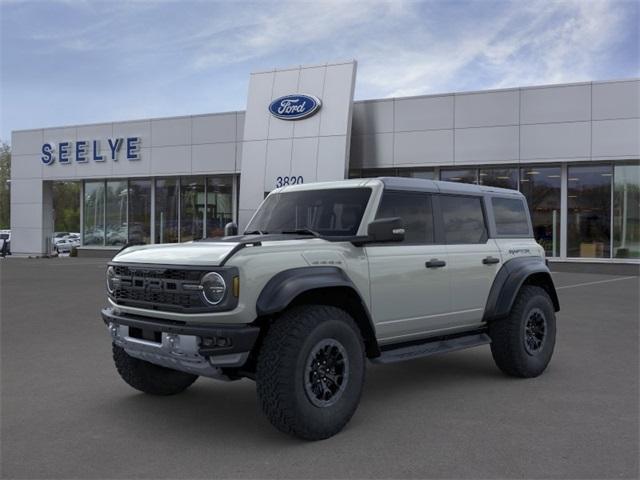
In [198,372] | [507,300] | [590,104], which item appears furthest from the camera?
[590,104]

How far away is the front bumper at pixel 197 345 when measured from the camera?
4.30 metres

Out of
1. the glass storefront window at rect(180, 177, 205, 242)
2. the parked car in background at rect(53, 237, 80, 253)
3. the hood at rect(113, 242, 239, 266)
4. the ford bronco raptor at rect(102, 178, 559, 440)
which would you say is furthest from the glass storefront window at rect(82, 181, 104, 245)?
the hood at rect(113, 242, 239, 266)

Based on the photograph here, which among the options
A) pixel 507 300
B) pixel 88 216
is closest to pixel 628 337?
pixel 507 300

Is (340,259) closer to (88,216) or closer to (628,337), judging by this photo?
(628,337)

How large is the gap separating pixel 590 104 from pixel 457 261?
16.4 meters

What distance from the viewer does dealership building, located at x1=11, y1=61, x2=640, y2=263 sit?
798 inches

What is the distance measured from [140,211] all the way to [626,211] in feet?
66.2

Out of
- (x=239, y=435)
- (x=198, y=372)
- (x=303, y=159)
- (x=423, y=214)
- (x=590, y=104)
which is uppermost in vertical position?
(x=590, y=104)

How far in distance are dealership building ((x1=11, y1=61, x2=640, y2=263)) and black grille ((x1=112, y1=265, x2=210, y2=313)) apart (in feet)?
54.5

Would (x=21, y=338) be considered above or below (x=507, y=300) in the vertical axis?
below

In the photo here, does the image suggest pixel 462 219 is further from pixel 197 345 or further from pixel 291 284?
pixel 197 345

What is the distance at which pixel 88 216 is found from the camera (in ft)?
101

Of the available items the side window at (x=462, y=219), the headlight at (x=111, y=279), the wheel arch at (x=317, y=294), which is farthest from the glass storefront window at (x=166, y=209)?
the wheel arch at (x=317, y=294)

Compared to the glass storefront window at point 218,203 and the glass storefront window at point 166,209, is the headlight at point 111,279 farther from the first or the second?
the glass storefront window at point 166,209
